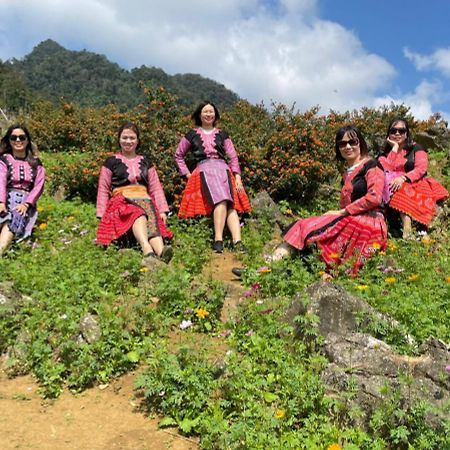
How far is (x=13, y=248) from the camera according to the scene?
230 inches

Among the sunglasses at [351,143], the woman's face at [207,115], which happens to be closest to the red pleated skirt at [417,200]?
the sunglasses at [351,143]

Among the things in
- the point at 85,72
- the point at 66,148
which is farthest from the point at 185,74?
the point at 66,148

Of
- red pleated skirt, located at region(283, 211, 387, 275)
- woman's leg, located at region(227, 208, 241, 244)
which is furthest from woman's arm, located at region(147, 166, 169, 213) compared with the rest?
red pleated skirt, located at region(283, 211, 387, 275)

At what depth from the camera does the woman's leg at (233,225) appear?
19.7 ft

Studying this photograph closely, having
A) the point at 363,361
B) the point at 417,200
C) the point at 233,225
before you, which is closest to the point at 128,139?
the point at 233,225

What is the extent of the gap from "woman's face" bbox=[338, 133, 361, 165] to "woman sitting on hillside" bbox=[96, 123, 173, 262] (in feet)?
7.46

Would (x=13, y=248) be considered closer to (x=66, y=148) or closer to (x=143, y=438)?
(x=143, y=438)

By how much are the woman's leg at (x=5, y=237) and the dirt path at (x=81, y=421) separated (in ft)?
7.62

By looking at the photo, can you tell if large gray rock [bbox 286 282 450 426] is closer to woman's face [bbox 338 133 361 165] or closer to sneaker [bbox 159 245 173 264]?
sneaker [bbox 159 245 173 264]

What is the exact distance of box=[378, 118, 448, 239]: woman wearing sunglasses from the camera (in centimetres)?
612

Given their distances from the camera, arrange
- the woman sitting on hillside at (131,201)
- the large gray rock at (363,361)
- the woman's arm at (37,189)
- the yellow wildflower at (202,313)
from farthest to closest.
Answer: the woman's arm at (37,189) < the woman sitting on hillside at (131,201) < the yellow wildflower at (202,313) < the large gray rock at (363,361)

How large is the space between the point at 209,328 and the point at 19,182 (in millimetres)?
3736

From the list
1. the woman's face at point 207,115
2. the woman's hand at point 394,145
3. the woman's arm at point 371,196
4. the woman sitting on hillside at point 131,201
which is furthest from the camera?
the woman's face at point 207,115

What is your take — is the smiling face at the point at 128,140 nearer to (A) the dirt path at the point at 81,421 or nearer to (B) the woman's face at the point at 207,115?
(B) the woman's face at the point at 207,115
